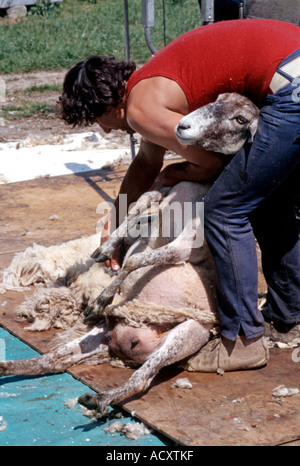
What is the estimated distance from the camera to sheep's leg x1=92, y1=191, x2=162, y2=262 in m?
3.15

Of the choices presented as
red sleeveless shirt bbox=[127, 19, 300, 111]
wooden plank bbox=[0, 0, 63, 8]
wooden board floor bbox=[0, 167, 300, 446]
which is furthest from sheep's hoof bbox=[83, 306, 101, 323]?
wooden plank bbox=[0, 0, 63, 8]

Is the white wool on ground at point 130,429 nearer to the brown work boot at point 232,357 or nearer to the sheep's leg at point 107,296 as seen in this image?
the brown work boot at point 232,357

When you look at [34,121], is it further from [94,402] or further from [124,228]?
[94,402]

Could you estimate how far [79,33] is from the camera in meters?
13.5

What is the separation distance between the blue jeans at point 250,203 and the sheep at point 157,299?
10 cm

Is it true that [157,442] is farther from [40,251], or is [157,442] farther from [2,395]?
[40,251]

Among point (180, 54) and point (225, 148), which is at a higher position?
point (180, 54)

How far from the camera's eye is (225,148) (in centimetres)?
285

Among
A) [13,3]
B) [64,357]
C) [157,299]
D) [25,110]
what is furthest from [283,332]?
[13,3]

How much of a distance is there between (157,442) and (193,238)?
92 centimetres

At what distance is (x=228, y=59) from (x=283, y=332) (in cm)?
132

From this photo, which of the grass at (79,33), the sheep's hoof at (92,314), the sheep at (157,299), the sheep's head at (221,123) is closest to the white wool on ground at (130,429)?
the sheep at (157,299)

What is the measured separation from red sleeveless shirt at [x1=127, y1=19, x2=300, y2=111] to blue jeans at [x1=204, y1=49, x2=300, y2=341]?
3.1 inches
